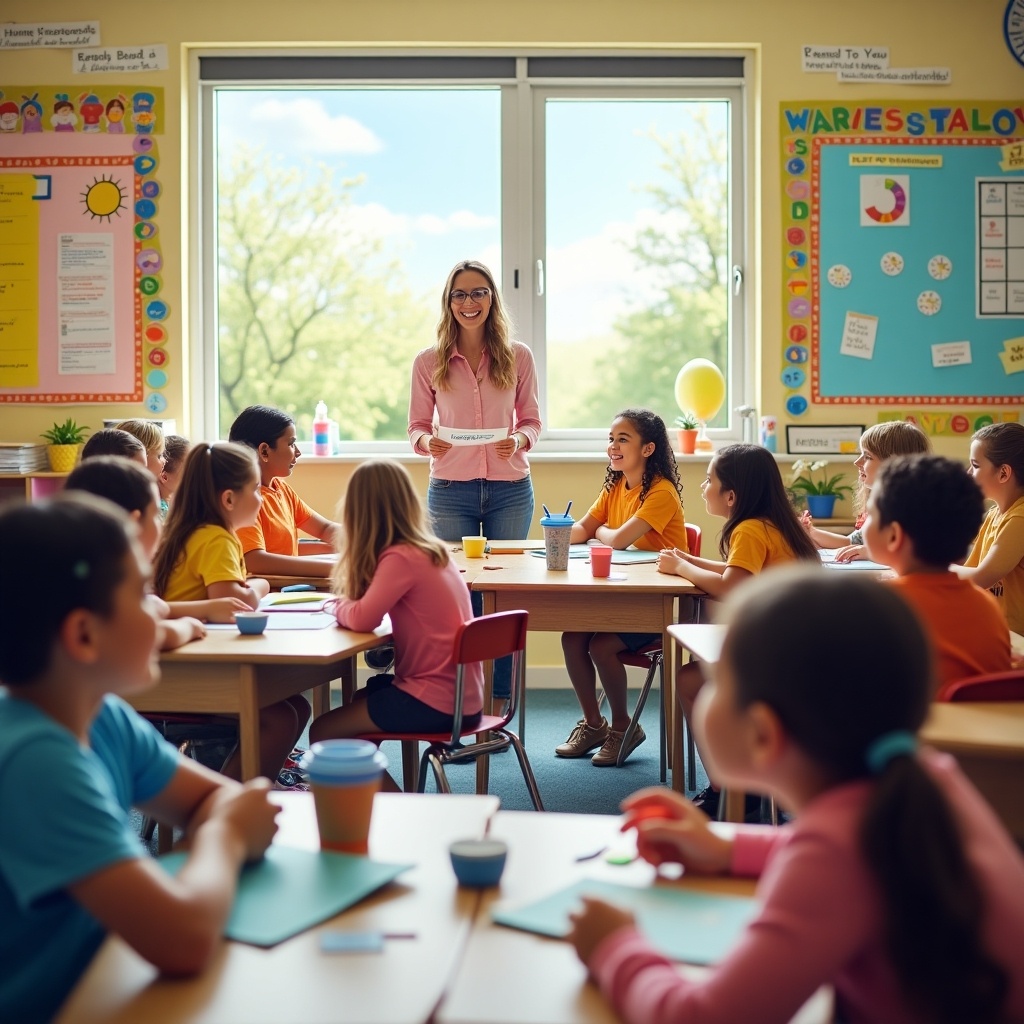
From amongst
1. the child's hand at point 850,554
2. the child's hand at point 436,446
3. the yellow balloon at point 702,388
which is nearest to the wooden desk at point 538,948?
the child's hand at point 850,554

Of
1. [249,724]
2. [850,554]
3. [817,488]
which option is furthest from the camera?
[817,488]

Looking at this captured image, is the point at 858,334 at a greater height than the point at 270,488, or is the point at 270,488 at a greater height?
the point at 858,334

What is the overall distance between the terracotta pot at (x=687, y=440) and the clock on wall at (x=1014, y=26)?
223 centimetres

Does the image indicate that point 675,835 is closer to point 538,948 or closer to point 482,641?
point 538,948

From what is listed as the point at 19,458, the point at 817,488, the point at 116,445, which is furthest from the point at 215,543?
the point at 817,488

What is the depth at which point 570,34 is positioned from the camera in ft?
17.1

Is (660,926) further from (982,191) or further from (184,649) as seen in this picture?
(982,191)

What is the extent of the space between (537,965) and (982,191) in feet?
16.6

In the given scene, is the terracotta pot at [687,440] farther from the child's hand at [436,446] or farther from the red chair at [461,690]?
the red chair at [461,690]

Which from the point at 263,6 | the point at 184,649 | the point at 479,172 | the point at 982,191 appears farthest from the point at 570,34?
the point at 184,649

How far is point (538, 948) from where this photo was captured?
111cm

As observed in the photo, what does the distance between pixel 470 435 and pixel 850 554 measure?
139 centimetres

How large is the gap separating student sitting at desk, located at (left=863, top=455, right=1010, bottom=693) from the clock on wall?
3.91 m

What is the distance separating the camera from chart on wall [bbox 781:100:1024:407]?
525 centimetres
